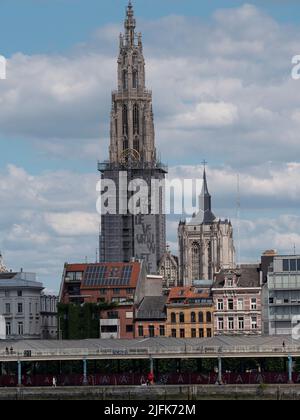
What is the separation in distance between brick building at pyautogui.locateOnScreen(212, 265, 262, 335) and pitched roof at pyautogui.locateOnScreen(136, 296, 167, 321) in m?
4.78

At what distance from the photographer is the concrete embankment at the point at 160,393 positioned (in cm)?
12012

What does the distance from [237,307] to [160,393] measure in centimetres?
4106

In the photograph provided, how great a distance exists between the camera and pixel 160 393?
122m

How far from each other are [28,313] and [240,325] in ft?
72.7

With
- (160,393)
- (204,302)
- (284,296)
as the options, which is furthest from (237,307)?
(160,393)

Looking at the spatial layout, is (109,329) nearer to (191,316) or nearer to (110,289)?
(110,289)

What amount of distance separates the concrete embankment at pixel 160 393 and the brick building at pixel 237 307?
38.3 metres

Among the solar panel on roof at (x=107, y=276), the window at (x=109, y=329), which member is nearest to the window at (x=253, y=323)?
the window at (x=109, y=329)

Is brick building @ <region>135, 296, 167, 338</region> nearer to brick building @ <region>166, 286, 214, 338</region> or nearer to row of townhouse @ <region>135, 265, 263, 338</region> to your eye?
row of townhouse @ <region>135, 265, 263, 338</region>

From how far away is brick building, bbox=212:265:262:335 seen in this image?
161m

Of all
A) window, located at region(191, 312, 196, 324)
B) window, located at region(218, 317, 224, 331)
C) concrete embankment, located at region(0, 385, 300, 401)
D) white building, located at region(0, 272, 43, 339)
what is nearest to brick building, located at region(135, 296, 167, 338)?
window, located at region(191, 312, 196, 324)
